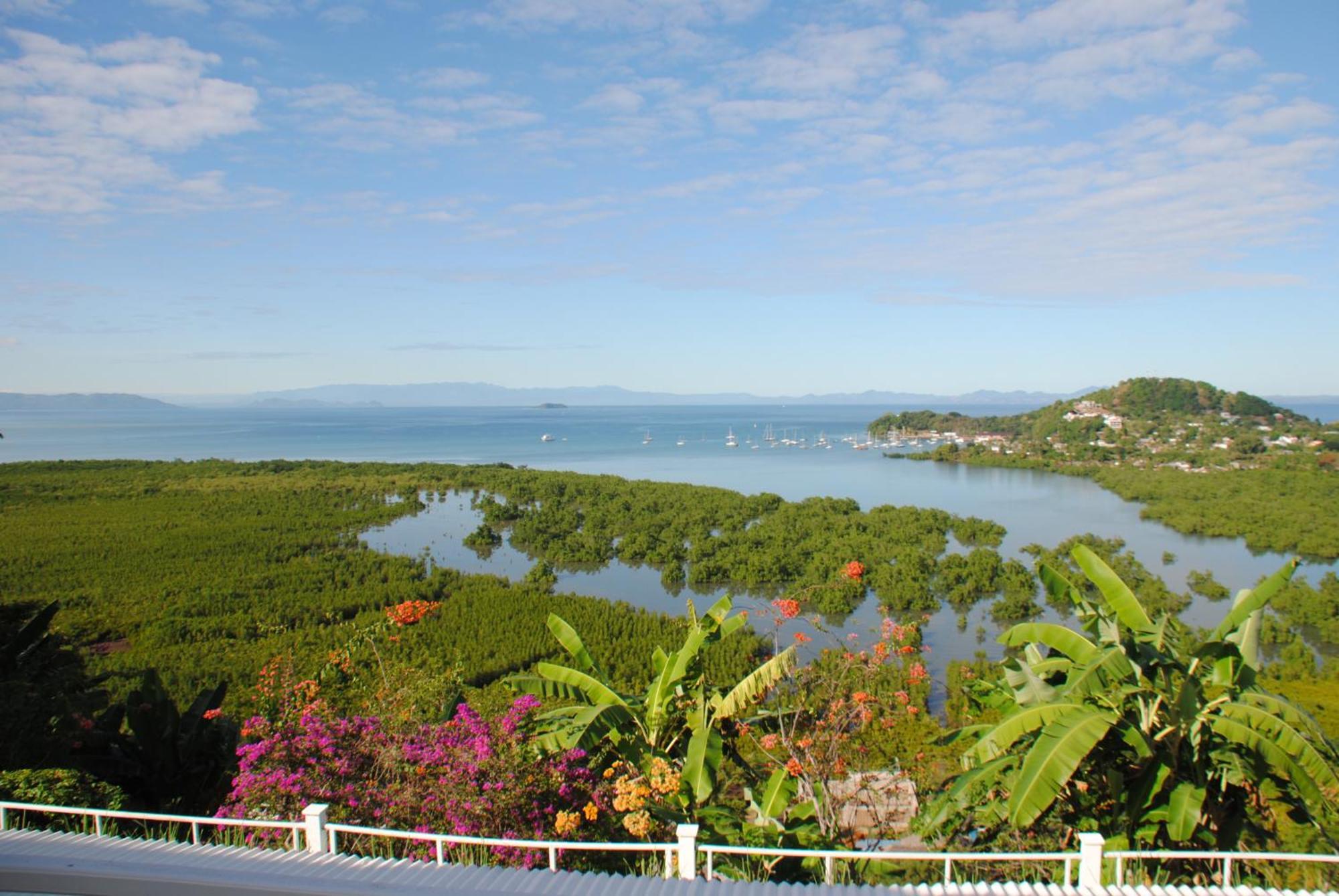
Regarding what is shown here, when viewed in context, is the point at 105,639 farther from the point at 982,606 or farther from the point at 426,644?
the point at 982,606

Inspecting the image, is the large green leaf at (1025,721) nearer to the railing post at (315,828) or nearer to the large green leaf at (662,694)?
the large green leaf at (662,694)

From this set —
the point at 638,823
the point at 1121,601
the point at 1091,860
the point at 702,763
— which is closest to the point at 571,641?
the point at 702,763

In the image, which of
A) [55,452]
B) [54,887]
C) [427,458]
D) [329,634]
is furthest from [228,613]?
[55,452]

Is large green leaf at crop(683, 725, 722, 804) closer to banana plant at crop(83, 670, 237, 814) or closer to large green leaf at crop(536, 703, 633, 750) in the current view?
large green leaf at crop(536, 703, 633, 750)

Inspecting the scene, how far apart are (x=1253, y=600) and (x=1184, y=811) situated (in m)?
1.46

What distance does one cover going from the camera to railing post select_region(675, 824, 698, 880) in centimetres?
320

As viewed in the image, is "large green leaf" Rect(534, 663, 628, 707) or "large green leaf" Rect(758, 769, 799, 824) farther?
"large green leaf" Rect(534, 663, 628, 707)

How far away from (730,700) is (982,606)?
11.9 m

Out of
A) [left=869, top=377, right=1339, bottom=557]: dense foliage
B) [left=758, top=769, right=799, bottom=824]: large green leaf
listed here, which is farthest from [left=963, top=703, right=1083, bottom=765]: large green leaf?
[left=869, top=377, right=1339, bottom=557]: dense foliage

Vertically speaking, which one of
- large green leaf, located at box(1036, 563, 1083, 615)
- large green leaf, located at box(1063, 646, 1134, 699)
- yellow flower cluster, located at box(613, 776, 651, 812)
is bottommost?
yellow flower cluster, located at box(613, 776, 651, 812)

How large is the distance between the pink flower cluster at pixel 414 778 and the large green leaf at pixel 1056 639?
2.88m

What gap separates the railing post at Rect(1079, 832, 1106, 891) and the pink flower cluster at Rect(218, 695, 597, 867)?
2.56m

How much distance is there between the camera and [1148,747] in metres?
4.36

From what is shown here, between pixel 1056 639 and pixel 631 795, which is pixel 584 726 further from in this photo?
pixel 1056 639
